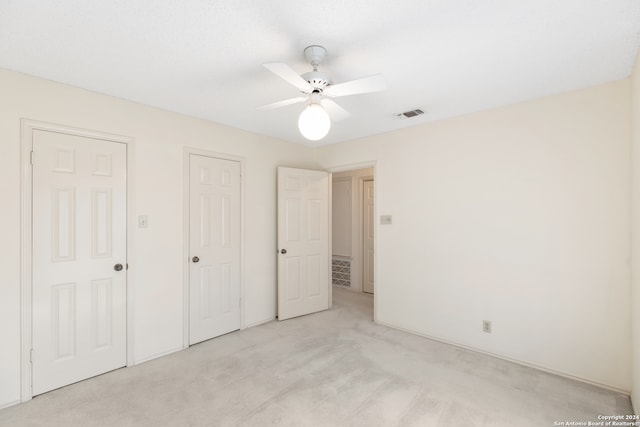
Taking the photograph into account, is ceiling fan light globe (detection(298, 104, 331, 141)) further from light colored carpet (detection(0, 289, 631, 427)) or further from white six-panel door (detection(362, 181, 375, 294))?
white six-panel door (detection(362, 181, 375, 294))

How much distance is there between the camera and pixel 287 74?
1.67 m

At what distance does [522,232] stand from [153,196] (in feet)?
11.6

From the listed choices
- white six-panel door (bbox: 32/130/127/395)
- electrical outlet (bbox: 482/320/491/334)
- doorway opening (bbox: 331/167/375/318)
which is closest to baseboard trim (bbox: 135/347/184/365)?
white six-panel door (bbox: 32/130/127/395)

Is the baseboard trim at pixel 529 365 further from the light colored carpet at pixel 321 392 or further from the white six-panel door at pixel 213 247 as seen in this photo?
the white six-panel door at pixel 213 247

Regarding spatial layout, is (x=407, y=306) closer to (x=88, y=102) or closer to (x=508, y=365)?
(x=508, y=365)

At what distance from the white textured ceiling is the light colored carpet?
7.98 feet

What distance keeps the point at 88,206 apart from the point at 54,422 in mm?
1572

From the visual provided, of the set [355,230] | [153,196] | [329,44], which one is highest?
[329,44]

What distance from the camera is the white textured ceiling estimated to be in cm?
153

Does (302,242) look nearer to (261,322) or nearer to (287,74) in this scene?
(261,322)

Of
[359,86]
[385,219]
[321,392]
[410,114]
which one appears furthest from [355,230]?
[359,86]

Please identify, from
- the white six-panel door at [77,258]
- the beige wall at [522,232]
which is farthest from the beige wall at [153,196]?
the beige wall at [522,232]

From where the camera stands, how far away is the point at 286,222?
13.1 feet

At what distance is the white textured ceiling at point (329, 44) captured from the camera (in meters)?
1.53
